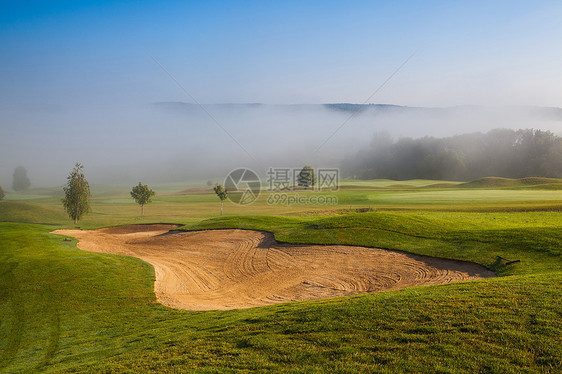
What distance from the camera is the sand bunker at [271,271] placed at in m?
16.4

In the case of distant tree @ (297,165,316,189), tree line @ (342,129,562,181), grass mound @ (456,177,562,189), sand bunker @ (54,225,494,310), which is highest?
tree line @ (342,129,562,181)

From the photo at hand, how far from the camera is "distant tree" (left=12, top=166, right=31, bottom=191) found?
16775cm

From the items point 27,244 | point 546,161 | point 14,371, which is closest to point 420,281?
point 14,371

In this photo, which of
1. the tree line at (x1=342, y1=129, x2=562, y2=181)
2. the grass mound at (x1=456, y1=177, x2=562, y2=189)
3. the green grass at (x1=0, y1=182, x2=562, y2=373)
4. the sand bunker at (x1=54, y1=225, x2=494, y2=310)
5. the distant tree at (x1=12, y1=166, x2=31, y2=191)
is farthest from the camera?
the distant tree at (x1=12, y1=166, x2=31, y2=191)

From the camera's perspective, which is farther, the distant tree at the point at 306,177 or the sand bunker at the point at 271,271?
the distant tree at the point at 306,177

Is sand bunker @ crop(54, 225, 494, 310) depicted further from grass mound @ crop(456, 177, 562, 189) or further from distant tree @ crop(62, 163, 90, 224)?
grass mound @ crop(456, 177, 562, 189)

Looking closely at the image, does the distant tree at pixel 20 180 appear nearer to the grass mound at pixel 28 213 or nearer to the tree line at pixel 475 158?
the grass mound at pixel 28 213

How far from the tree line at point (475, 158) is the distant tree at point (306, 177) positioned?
107977 mm

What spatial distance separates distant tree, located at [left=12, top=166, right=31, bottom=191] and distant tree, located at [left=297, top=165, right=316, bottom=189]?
179m

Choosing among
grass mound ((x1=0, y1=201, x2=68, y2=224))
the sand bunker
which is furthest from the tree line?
grass mound ((x1=0, y1=201, x2=68, y2=224))

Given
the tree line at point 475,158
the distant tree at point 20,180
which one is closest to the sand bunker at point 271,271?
the tree line at point 475,158

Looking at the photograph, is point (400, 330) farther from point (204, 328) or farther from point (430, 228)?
point (430, 228)

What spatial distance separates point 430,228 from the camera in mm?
24859

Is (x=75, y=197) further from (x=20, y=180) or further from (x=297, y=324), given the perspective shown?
(x=20, y=180)
